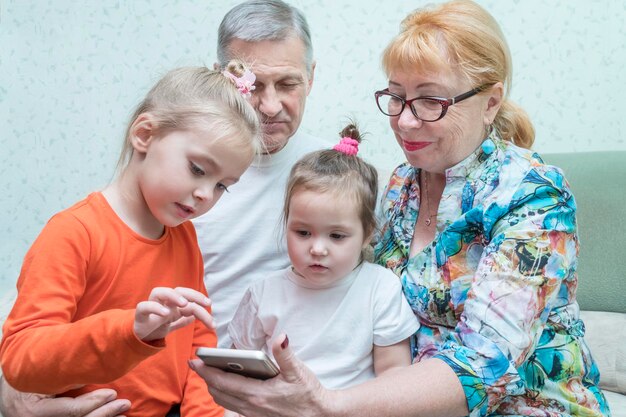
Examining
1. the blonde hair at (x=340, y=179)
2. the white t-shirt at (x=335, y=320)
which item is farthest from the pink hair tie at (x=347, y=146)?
the white t-shirt at (x=335, y=320)

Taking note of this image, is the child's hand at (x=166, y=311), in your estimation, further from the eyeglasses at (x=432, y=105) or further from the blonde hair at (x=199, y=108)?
the eyeglasses at (x=432, y=105)

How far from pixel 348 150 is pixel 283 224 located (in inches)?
9.9

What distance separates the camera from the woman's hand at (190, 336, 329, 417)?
56.6 inches

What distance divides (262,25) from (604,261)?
1.10m

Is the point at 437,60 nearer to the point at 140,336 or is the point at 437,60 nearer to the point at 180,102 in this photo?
the point at 180,102

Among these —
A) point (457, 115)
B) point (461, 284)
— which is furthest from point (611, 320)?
point (457, 115)

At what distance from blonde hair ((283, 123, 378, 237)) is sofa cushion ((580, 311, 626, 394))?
2.35 ft

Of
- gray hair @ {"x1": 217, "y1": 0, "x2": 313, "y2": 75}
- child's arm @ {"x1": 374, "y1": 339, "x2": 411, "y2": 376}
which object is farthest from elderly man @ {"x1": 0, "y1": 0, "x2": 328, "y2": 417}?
child's arm @ {"x1": 374, "y1": 339, "x2": 411, "y2": 376}

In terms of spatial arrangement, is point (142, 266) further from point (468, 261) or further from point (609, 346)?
point (609, 346)

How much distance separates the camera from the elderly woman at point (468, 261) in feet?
4.80

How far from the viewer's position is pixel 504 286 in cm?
150

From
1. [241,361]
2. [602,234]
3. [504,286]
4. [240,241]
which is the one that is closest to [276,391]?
[241,361]

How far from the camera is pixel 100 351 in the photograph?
1282 mm

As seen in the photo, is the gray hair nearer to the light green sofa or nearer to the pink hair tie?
the pink hair tie
